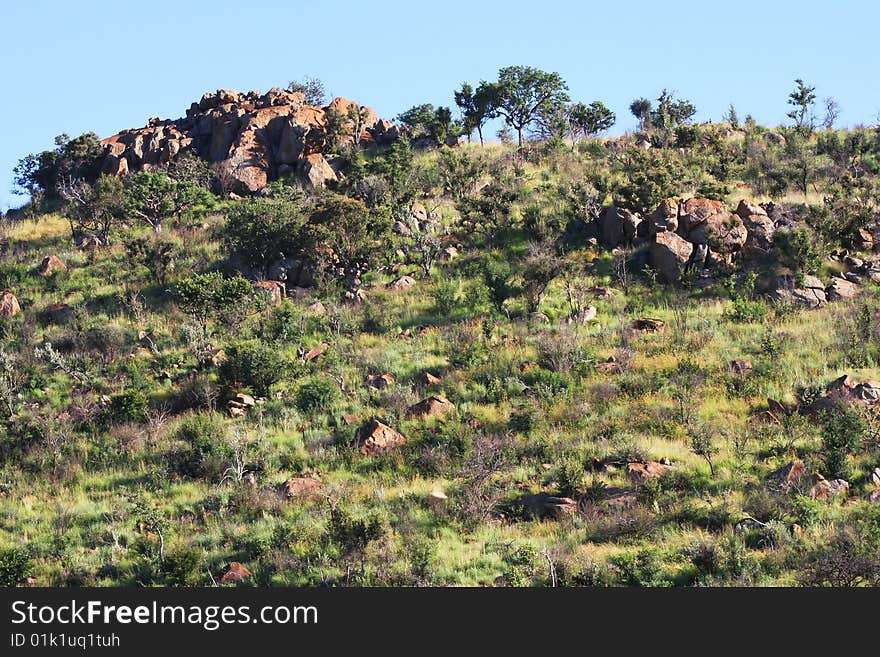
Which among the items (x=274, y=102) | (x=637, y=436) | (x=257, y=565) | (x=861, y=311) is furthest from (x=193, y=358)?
(x=274, y=102)

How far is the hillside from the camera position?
1819 centimetres

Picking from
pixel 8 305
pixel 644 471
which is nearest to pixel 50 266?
pixel 8 305

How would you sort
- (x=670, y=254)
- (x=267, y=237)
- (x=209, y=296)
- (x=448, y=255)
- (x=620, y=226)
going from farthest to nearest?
(x=267, y=237)
(x=448, y=255)
(x=620, y=226)
(x=670, y=254)
(x=209, y=296)

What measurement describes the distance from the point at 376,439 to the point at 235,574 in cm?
627

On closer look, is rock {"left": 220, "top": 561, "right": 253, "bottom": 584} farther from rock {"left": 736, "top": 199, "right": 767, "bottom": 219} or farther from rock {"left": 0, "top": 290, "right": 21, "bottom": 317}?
rock {"left": 736, "top": 199, "right": 767, "bottom": 219}

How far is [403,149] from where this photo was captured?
149 feet

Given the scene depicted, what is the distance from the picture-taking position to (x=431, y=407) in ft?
79.4

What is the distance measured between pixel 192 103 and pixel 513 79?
21.1 meters

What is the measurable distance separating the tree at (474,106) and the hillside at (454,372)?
754 cm

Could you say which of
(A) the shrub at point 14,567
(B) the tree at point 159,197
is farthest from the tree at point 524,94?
(A) the shrub at point 14,567

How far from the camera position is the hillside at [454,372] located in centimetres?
1819

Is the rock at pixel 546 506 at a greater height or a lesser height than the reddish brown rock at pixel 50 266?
lesser

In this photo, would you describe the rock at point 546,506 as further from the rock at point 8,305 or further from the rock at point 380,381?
the rock at point 8,305

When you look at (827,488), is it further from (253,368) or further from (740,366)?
(253,368)
